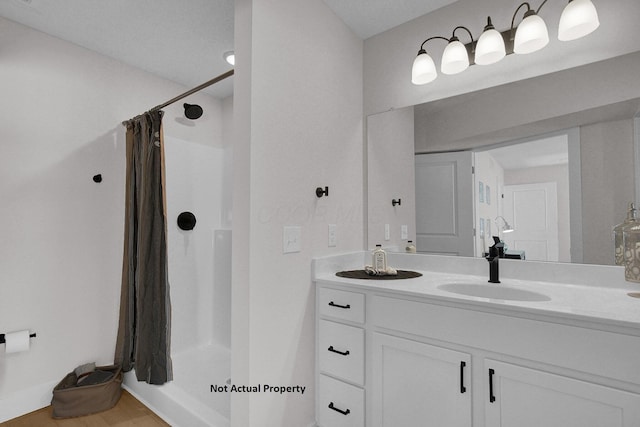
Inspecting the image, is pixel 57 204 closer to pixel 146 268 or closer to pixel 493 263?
pixel 146 268

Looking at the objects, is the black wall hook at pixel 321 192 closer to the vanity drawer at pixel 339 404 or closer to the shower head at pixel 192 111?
the vanity drawer at pixel 339 404

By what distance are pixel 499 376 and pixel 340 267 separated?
0.95 meters

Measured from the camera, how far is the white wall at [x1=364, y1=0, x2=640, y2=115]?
1.39 meters

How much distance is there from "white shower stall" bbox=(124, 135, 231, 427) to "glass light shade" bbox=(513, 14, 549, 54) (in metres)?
2.42

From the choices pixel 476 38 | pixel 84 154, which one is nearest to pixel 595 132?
pixel 476 38

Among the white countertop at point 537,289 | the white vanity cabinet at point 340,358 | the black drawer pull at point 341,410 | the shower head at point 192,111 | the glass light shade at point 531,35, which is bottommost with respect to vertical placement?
the black drawer pull at point 341,410

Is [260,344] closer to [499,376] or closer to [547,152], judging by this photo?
[499,376]

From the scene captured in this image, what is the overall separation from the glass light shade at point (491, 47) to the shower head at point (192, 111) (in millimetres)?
2188

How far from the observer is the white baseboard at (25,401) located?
1.85 m

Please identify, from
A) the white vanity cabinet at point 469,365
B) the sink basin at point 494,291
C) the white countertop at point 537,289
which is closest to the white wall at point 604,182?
the white countertop at point 537,289

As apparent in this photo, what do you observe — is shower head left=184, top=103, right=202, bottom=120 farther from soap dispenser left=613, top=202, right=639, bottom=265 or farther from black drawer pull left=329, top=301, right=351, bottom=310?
soap dispenser left=613, top=202, right=639, bottom=265

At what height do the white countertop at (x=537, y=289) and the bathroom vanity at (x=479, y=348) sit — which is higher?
the white countertop at (x=537, y=289)

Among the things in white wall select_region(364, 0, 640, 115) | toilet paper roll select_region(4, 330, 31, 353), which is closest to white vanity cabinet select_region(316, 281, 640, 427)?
white wall select_region(364, 0, 640, 115)

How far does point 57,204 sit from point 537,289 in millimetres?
2864
